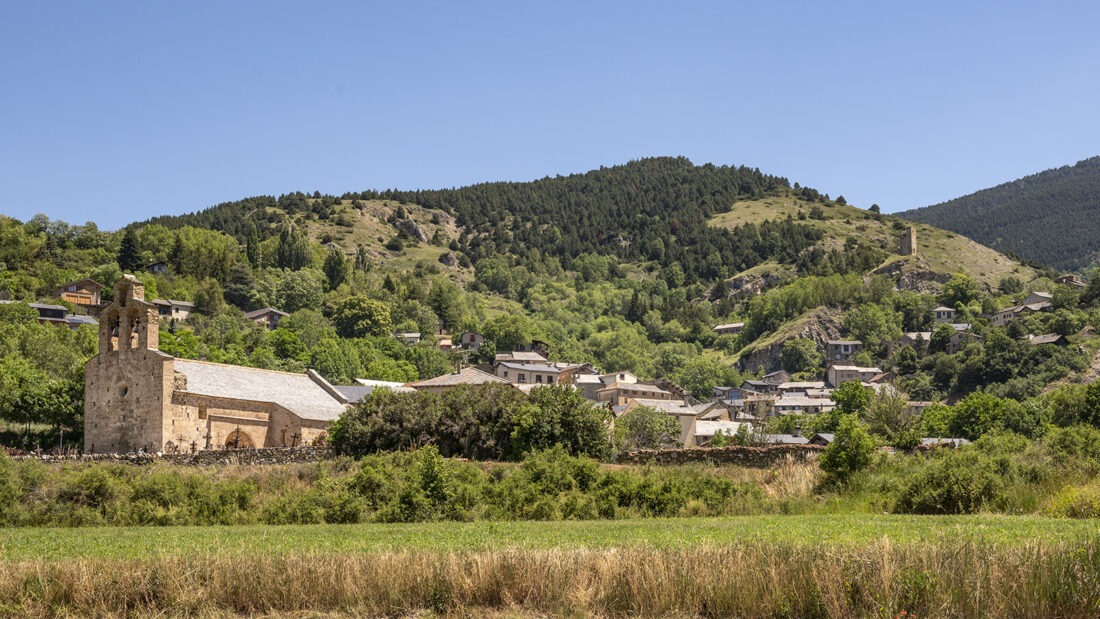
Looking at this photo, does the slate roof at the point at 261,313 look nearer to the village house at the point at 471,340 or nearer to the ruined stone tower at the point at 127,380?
the village house at the point at 471,340

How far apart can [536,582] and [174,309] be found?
120 metres

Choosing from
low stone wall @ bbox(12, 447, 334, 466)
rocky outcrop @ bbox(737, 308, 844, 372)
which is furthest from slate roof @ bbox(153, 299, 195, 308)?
low stone wall @ bbox(12, 447, 334, 466)

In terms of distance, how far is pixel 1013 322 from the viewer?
6181 inches

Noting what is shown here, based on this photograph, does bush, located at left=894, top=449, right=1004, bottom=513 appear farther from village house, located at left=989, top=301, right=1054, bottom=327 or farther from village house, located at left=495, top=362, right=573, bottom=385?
village house, located at left=989, top=301, right=1054, bottom=327

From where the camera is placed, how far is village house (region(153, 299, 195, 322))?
125000 mm

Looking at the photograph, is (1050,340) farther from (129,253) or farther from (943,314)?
(129,253)

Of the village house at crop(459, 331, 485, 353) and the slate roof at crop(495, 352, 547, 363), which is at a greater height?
the village house at crop(459, 331, 485, 353)

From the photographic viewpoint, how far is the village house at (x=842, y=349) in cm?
17200

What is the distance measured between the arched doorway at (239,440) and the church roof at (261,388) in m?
1.61

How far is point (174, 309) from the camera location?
128750 millimetres

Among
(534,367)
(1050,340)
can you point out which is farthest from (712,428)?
(1050,340)

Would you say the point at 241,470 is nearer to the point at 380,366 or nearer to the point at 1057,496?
the point at 1057,496

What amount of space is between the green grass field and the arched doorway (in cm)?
2386

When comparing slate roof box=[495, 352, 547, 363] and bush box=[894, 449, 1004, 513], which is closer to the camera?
bush box=[894, 449, 1004, 513]
